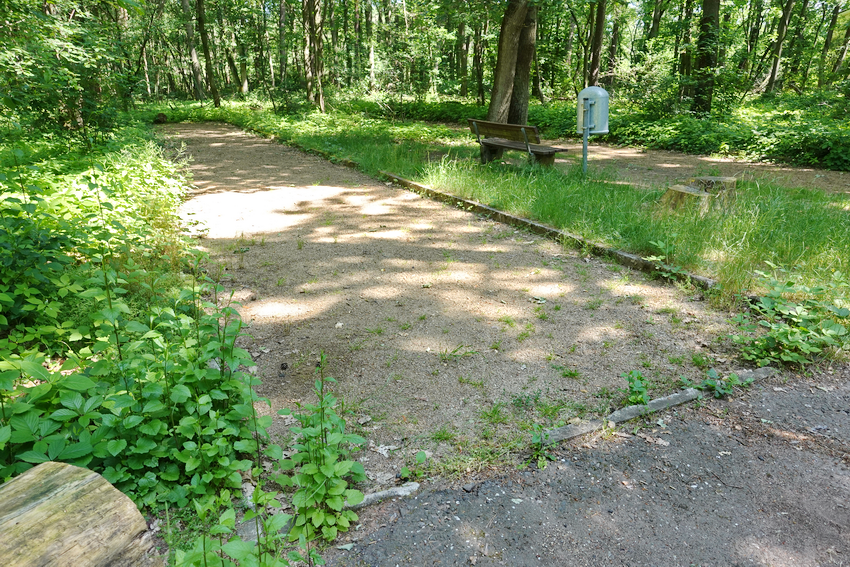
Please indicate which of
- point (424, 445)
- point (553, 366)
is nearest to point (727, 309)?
point (553, 366)

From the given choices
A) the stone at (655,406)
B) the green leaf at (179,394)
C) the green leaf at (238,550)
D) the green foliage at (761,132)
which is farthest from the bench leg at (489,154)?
the green leaf at (238,550)

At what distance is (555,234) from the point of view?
21.2 feet

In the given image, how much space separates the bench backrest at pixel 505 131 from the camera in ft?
29.8

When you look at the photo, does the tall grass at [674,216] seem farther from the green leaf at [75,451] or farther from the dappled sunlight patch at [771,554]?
the green leaf at [75,451]

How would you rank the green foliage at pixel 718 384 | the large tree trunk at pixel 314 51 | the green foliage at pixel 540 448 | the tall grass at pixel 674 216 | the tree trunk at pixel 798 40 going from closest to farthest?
the green foliage at pixel 540 448, the green foliage at pixel 718 384, the tall grass at pixel 674 216, the large tree trunk at pixel 314 51, the tree trunk at pixel 798 40

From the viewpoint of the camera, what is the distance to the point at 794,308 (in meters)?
3.98

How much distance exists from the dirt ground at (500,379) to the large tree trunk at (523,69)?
22.9 feet

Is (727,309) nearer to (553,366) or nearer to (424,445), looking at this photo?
(553,366)

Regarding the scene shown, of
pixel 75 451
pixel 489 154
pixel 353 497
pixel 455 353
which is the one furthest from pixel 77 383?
pixel 489 154

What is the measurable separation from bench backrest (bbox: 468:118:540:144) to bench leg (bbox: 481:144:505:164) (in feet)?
0.88

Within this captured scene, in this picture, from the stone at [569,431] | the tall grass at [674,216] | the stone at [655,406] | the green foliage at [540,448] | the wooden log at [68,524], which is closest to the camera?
the wooden log at [68,524]

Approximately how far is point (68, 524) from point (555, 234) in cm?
574

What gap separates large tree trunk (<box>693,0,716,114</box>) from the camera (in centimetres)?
1527

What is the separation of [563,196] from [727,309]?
10.5 ft
